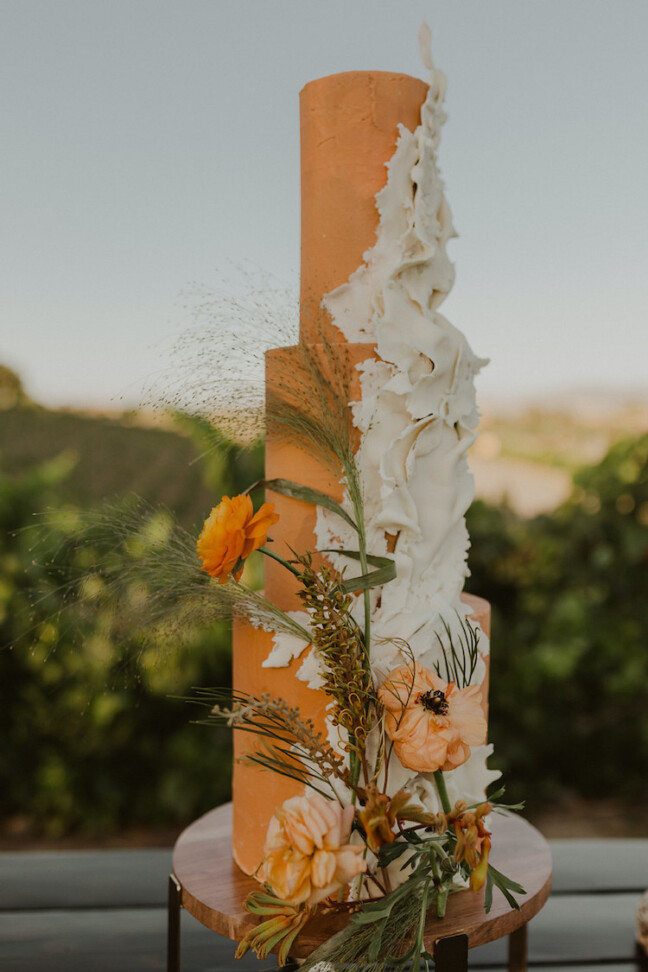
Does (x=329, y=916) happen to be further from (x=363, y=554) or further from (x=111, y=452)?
(x=111, y=452)

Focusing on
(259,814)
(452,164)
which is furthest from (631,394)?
(259,814)

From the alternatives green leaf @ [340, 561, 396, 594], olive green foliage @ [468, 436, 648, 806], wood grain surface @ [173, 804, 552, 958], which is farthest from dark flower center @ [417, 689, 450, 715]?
olive green foliage @ [468, 436, 648, 806]

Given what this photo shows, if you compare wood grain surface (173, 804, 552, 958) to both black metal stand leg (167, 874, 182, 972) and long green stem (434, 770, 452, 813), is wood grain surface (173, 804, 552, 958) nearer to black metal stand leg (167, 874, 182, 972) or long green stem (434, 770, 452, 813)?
black metal stand leg (167, 874, 182, 972)

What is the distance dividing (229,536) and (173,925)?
578 millimetres

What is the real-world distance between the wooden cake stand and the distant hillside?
3.71ft

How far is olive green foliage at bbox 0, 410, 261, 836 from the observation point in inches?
69.1

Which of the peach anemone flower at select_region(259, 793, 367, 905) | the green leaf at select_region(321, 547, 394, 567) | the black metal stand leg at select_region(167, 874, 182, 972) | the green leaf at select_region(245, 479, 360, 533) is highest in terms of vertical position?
the green leaf at select_region(245, 479, 360, 533)

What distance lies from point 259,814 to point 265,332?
603 millimetres

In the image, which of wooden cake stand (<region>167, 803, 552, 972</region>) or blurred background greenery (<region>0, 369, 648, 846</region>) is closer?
wooden cake stand (<region>167, 803, 552, 972</region>)

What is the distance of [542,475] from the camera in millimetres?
2420

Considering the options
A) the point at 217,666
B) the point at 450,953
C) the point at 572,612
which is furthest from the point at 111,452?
the point at 450,953

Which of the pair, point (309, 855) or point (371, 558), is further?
point (371, 558)

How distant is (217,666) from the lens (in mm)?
1869

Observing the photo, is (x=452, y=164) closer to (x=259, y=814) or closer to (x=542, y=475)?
(x=542, y=475)
